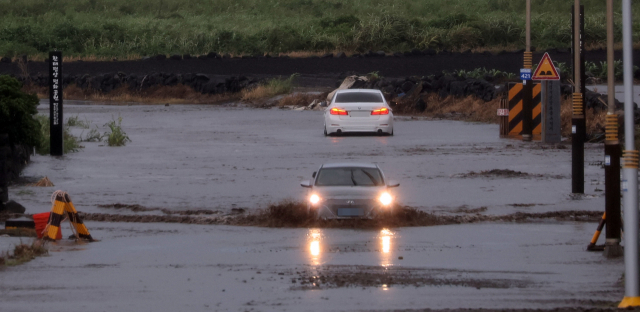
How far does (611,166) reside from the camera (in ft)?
36.9

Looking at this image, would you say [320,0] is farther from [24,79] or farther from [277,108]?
[277,108]

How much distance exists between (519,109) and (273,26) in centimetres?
6771

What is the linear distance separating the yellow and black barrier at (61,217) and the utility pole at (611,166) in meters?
6.92

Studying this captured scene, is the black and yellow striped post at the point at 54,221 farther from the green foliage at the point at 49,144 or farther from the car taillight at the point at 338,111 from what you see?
the car taillight at the point at 338,111

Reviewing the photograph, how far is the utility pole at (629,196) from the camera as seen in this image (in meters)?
9.26

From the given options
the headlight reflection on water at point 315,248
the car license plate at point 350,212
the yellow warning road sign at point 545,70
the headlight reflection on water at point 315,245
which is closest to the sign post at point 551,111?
the yellow warning road sign at point 545,70

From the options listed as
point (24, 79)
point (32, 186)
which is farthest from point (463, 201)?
point (24, 79)

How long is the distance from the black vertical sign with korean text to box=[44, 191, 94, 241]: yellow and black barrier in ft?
40.7

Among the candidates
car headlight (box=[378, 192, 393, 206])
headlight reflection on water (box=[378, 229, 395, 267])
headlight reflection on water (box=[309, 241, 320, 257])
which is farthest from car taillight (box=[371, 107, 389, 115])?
headlight reflection on water (box=[309, 241, 320, 257])

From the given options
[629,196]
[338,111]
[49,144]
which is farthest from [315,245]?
[338,111]

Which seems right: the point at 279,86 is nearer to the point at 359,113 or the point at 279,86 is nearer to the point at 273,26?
the point at 359,113

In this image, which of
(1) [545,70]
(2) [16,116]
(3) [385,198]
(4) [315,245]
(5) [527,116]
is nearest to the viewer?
(4) [315,245]

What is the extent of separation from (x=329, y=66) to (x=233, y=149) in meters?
40.1

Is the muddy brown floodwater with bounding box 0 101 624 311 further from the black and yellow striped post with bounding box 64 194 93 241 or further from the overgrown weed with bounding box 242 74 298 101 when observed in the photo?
the overgrown weed with bounding box 242 74 298 101
